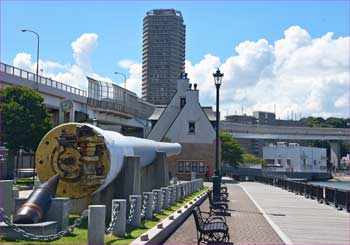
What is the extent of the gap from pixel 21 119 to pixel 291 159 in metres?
91.6

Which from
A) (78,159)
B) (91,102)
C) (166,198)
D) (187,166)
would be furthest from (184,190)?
(91,102)

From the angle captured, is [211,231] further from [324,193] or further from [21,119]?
[21,119]

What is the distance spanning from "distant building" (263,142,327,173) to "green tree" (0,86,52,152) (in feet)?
272

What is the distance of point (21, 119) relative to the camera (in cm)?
4141

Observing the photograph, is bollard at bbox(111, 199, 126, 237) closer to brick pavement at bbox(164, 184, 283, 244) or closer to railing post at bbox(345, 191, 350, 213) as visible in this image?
brick pavement at bbox(164, 184, 283, 244)

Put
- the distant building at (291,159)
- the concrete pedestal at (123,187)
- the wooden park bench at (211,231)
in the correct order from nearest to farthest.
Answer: the wooden park bench at (211,231), the concrete pedestal at (123,187), the distant building at (291,159)

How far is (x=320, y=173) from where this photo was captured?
12688 centimetres

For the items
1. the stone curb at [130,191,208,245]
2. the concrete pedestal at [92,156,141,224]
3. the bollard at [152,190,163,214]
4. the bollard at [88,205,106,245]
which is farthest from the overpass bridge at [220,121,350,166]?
the bollard at [88,205,106,245]

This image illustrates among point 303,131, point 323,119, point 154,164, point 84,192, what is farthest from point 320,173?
point 84,192

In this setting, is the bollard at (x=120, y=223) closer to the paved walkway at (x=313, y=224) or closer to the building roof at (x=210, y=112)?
the paved walkway at (x=313, y=224)

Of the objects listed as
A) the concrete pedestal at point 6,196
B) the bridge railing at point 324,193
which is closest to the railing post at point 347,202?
the bridge railing at point 324,193

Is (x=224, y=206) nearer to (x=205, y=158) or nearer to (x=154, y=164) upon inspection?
(x=154, y=164)

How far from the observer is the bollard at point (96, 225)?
31.3ft

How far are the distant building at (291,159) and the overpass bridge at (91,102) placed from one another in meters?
40.4
